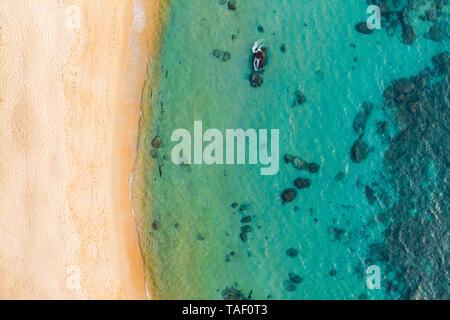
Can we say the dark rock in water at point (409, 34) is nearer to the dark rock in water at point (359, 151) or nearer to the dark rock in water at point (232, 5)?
the dark rock in water at point (359, 151)

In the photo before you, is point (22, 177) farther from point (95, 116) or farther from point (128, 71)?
point (128, 71)

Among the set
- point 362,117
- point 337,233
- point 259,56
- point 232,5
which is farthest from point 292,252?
point 232,5

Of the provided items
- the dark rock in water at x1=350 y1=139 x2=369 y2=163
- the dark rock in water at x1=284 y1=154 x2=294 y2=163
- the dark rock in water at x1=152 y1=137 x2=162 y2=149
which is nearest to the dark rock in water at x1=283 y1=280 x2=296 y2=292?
the dark rock in water at x1=284 y1=154 x2=294 y2=163

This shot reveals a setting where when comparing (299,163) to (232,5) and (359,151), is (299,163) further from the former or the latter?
(232,5)

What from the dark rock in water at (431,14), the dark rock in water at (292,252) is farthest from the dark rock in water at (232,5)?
the dark rock in water at (292,252)

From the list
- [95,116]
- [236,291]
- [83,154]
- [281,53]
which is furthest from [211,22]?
[236,291]

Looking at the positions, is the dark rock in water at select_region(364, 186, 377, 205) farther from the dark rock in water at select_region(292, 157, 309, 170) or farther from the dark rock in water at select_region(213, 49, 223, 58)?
the dark rock in water at select_region(213, 49, 223, 58)

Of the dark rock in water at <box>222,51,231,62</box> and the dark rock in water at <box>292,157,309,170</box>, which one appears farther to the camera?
the dark rock in water at <box>292,157,309,170</box>
